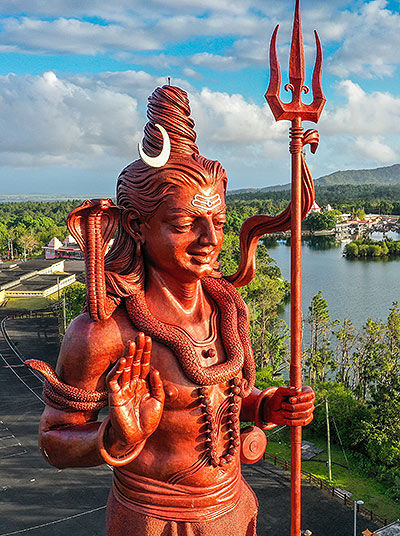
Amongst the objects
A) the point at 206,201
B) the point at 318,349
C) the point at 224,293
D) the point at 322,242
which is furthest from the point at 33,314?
the point at 322,242

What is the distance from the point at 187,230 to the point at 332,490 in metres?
15.0

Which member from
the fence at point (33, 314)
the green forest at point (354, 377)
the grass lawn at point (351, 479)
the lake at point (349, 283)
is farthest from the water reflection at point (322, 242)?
the grass lawn at point (351, 479)

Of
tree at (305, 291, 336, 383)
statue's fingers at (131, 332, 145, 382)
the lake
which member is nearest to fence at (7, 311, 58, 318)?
the lake

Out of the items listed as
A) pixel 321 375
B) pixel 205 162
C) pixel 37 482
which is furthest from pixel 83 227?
pixel 321 375

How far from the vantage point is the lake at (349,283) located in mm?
37031

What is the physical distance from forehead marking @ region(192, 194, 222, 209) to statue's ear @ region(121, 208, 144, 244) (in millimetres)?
490

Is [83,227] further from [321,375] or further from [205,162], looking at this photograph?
[321,375]

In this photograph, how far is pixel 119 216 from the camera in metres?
4.43

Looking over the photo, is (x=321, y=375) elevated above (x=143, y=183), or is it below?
below

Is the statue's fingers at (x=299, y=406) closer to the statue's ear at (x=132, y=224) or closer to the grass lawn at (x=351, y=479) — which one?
the statue's ear at (x=132, y=224)

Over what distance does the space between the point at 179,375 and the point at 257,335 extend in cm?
2277

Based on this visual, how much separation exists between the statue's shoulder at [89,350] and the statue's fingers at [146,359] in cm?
38

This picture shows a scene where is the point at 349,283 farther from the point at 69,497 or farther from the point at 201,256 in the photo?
the point at 201,256

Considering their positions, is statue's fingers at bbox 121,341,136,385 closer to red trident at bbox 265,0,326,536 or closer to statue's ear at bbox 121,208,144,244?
statue's ear at bbox 121,208,144,244
